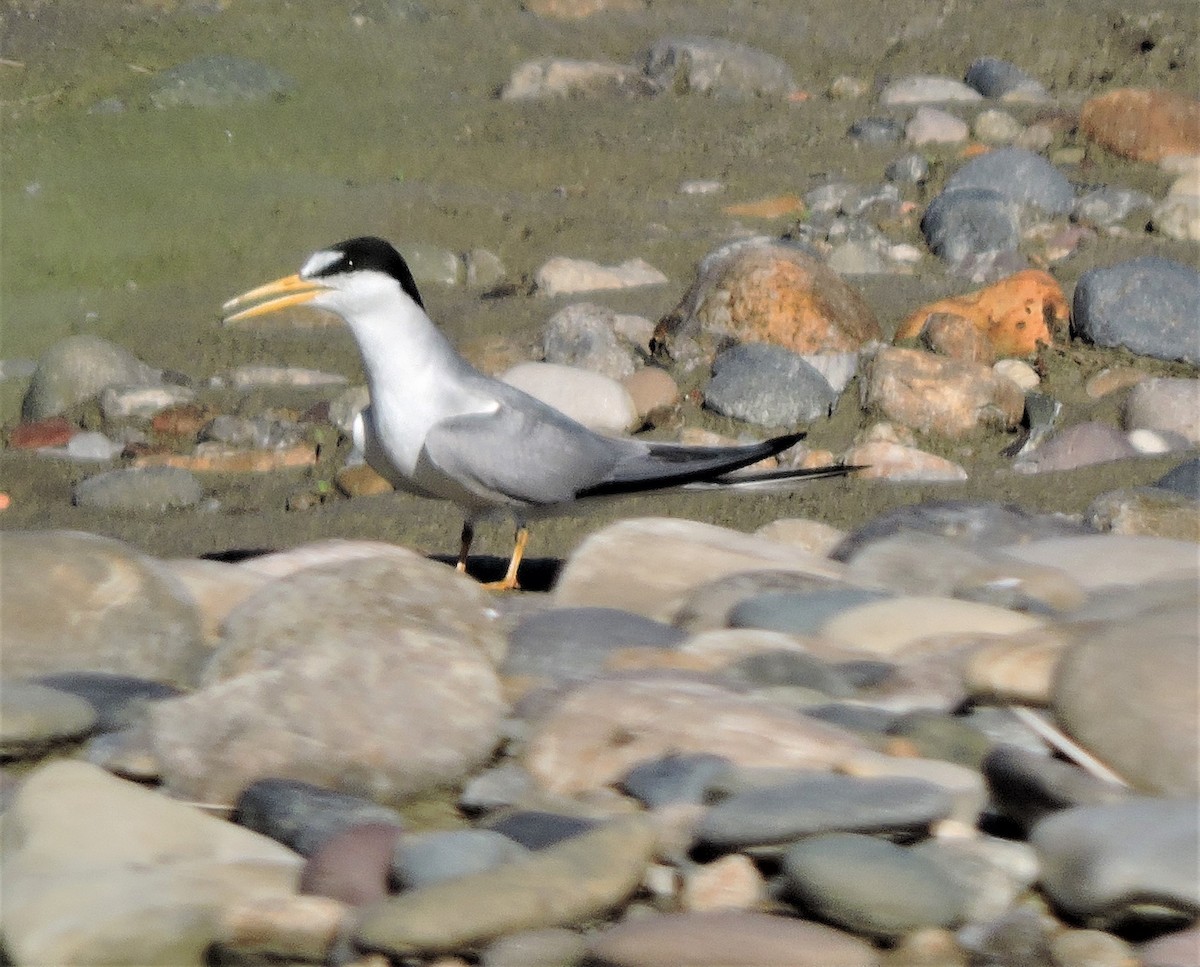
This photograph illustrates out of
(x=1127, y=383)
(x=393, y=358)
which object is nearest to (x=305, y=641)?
(x=393, y=358)

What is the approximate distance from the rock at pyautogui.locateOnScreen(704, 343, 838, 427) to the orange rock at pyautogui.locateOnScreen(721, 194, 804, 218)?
261 cm

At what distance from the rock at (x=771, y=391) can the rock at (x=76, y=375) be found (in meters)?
2.58

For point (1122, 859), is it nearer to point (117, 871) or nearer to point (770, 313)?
point (117, 871)

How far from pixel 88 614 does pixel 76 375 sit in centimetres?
425

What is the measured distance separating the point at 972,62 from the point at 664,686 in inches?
376

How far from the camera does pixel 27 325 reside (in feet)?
26.5

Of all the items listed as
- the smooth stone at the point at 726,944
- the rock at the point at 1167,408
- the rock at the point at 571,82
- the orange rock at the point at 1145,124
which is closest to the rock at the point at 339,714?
the smooth stone at the point at 726,944

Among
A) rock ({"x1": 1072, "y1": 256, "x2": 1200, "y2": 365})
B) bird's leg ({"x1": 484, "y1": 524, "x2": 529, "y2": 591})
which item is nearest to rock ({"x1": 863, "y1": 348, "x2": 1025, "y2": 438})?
rock ({"x1": 1072, "y1": 256, "x2": 1200, "y2": 365})

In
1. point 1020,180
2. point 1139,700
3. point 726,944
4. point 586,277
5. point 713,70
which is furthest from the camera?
point 713,70

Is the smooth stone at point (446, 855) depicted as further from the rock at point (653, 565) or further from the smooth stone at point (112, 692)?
the rock at point (653, 565)

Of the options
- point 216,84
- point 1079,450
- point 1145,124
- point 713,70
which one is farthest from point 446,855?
point 713,70

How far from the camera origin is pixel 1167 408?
6.02 metres

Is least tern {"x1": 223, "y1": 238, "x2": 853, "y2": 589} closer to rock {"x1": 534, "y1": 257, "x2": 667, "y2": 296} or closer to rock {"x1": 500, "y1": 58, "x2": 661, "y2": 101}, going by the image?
rock {"x1": 534, "y1": 257, "x2": 667, "y2": 296}

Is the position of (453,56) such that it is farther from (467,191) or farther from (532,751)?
(532,751)
